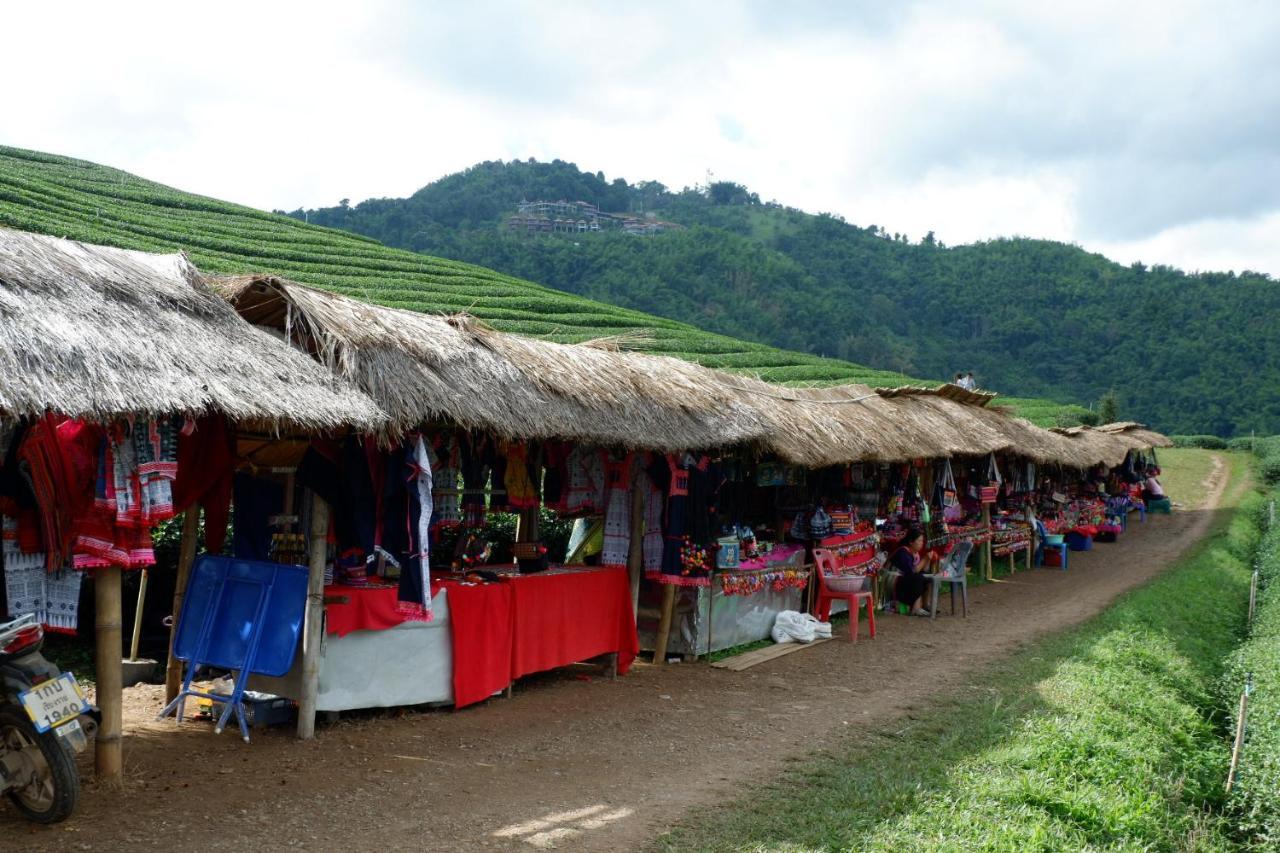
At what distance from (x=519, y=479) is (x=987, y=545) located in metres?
10.7

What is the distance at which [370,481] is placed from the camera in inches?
277

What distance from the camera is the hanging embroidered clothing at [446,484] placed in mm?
8219

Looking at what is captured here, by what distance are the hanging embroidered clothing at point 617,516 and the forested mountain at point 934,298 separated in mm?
48219

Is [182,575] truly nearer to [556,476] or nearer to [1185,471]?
[556,476]

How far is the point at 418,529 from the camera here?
689 centimetres

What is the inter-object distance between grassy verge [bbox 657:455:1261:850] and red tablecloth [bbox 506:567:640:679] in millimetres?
2386

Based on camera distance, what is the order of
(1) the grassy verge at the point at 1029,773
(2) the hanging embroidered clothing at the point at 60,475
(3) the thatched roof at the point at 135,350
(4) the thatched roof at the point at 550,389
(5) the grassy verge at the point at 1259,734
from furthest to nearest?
(5) the grassy verge at the point at 1259,734, (4) the thatched roof at the point at 550,389, (1) the grassy verge at the point at 1029,773, (2) the hanging embroidered clothing at the point at 60,475, (3) the thatched roof at the point at 135,350

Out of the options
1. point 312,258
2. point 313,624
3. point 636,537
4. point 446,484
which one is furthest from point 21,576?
point 312,258

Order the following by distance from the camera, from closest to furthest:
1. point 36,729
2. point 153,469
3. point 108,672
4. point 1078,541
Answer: point 36,729
point 108,672
point 153,469
point 1078,541

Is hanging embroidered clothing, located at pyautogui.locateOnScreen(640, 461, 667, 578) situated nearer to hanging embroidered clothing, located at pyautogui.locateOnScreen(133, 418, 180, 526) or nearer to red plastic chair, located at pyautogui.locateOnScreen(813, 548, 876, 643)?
red plastic chair, located at pyautogui.locateOnScreen(813, 548, 876, 643)

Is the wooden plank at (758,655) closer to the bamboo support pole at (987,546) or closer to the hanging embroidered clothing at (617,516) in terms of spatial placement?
the hanging embroidered clothing at (617,516)

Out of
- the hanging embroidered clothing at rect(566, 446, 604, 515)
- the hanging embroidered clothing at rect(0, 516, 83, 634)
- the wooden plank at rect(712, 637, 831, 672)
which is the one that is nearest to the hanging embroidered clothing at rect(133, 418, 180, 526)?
the hanging embroidered clothing at rect(0, 516, 83, 634)

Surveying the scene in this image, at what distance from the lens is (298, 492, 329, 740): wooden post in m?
6.53

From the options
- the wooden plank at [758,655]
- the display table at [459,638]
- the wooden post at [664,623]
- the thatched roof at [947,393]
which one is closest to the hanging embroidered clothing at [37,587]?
the display table at [459,638]
